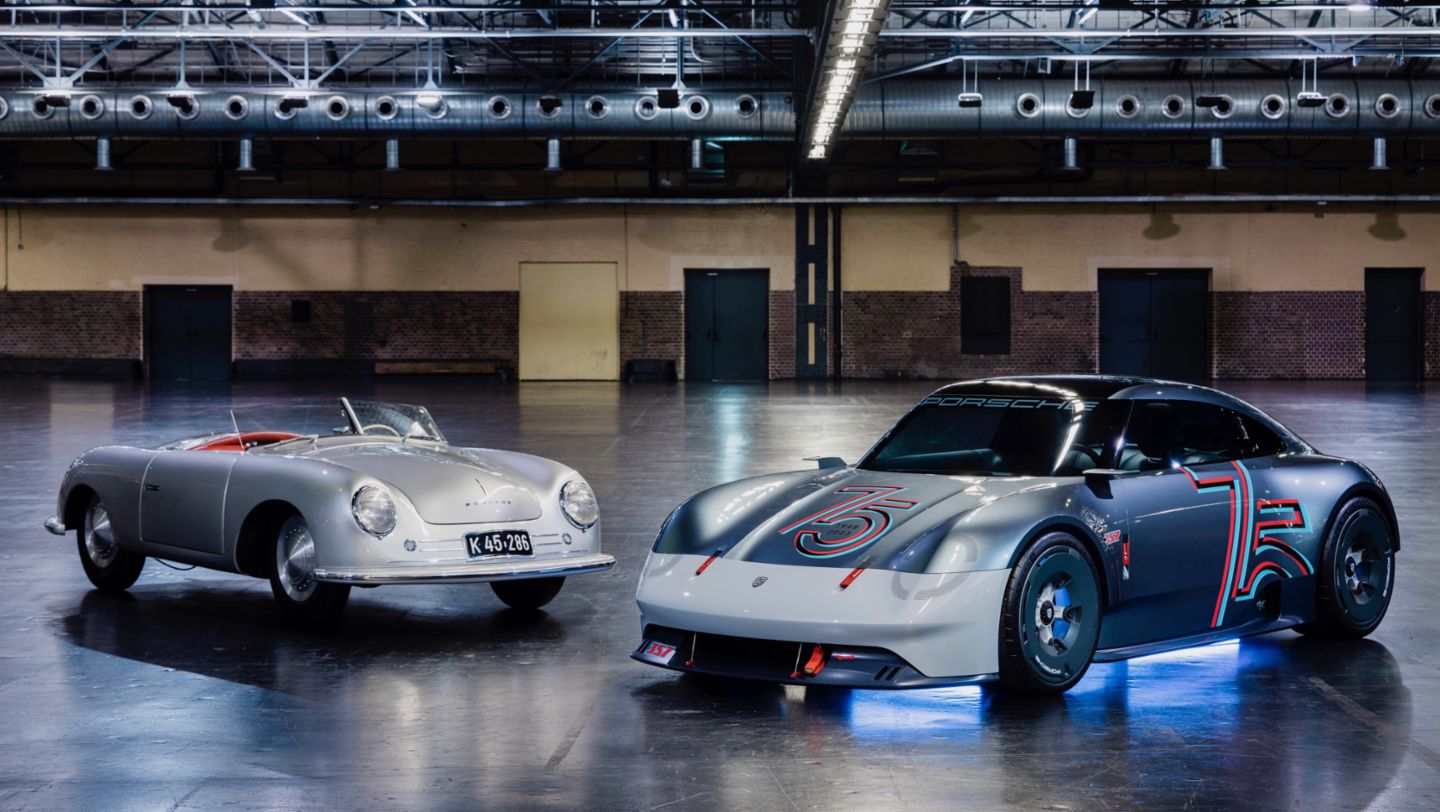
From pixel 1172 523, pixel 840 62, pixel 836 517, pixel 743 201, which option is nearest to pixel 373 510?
pixel 836 517

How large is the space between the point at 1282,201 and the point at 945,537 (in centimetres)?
3164

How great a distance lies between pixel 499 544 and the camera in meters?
6.47

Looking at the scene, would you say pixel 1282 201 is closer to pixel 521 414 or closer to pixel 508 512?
pixel 521 414

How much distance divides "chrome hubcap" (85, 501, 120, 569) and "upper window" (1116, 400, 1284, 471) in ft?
16.5

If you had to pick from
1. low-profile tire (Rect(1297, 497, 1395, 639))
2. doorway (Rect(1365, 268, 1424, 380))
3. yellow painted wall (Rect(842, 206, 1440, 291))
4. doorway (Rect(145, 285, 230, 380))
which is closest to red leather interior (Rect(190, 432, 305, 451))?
low-profile tire (Rect(1297, 497, 1395, 639))

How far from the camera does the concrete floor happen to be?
13.6 ft

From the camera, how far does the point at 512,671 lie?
579 centimetres

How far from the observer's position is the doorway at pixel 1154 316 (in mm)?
34594

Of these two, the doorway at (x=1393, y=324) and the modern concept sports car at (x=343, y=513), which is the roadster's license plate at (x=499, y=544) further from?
the doorway at (x=1393, y=324)

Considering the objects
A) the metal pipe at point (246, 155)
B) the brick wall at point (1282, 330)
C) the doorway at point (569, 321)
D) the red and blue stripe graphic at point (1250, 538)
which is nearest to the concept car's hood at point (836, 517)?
the red and blue stripe graphic at point (1250, 538)

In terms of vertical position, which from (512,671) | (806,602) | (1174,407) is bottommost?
(512,671)

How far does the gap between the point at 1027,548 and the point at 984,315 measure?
98.3 feet

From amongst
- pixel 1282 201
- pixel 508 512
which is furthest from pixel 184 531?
pixel 1282 201

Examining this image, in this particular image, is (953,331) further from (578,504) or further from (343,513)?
(343,513)
